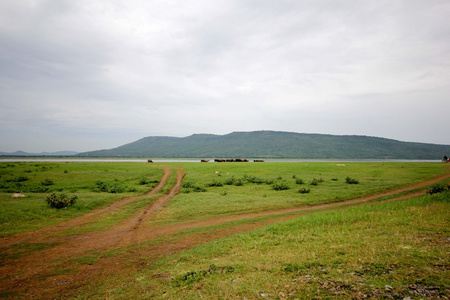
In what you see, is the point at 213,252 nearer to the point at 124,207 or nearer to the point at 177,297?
the point at 177,297

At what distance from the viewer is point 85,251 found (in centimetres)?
1206

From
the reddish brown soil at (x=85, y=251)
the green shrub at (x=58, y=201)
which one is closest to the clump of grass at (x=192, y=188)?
the reddish brown soil at (x=85, y=251)

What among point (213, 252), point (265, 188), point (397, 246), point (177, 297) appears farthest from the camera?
point (265, 188)

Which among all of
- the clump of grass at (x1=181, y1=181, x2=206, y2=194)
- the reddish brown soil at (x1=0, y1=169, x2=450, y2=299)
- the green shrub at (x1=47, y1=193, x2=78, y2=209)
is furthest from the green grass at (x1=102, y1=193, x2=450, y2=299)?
the clump of grass at (x1=181, y1=181, x2=206, y2=194)

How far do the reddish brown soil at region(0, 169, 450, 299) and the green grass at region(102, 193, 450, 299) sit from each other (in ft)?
4.49

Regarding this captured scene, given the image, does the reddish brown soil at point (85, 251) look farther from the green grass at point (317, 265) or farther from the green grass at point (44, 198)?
the green grass at point (44, 198)

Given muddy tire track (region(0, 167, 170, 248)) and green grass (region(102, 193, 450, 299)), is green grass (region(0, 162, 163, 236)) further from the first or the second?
green grass (region(102, 193, 450, 299))

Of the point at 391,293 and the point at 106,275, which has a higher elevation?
the point at 391,293

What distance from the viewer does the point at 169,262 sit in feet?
33.3

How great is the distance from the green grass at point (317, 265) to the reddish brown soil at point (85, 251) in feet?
4.49

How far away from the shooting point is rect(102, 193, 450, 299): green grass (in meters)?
6.05

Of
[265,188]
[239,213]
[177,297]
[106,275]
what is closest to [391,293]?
[177,297]

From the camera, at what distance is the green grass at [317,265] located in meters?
6.05

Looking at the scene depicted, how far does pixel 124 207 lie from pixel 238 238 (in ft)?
45.8
